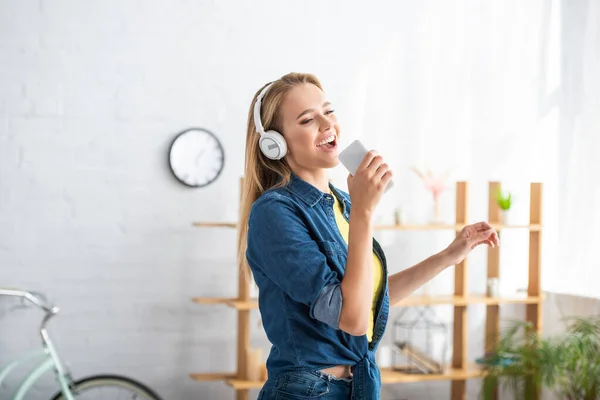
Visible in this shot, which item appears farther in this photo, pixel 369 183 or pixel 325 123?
pixel 325 123

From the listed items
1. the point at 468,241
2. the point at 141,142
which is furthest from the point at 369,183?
the point at 141,142

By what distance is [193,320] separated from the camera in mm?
4023

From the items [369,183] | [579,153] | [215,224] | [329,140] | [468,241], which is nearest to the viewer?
[369,183]

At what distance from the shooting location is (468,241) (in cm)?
161

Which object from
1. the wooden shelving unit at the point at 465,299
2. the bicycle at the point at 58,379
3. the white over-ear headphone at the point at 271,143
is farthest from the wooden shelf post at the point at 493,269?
the white over-ear headphone at the point at 271,143

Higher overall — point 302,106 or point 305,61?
point 305,61

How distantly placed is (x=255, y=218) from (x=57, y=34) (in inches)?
113

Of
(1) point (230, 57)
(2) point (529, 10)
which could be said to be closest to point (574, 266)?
(2) point (529, 10)

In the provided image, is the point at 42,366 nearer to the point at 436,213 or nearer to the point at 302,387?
the point at 436,213

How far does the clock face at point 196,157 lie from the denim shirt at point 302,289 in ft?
8.67

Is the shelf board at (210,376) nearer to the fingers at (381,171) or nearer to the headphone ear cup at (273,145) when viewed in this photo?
the headphone ear cup at (273,145)

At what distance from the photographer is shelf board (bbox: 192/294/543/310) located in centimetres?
375

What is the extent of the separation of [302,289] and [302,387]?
17cm

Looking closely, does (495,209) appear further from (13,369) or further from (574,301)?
(13,369)
